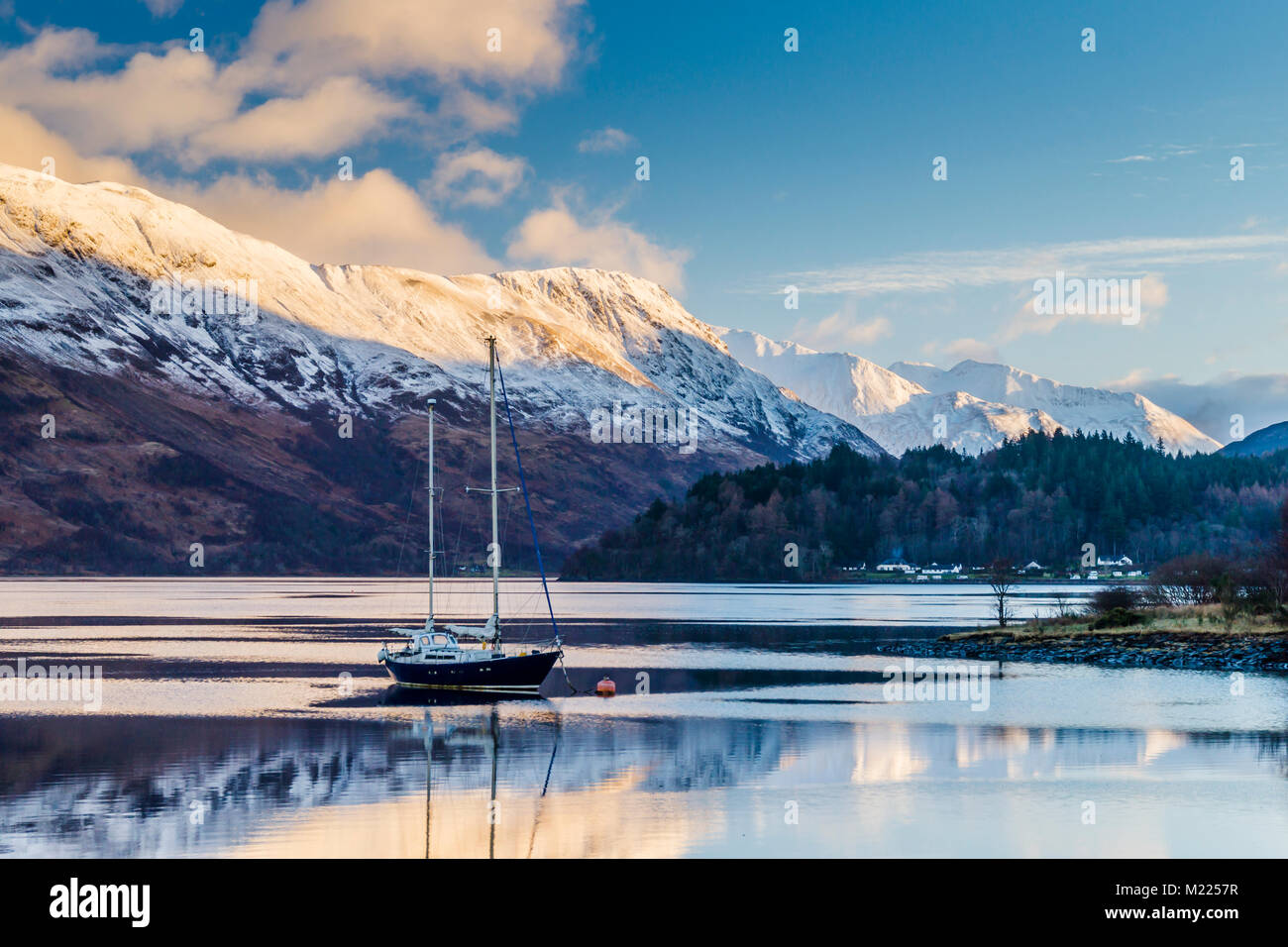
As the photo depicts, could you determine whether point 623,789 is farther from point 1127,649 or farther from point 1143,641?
point 1143,641

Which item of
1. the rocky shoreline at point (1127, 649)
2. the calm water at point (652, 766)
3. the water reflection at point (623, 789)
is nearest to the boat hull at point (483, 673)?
the calm water at point (652, 766)

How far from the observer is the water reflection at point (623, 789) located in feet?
103

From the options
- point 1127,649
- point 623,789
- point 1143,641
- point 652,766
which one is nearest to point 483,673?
point 652,766

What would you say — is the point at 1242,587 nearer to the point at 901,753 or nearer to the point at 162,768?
the point at 901,753

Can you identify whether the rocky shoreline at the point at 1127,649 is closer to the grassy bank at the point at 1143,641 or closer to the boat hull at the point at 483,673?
the grassy bank at the point at 1143,641

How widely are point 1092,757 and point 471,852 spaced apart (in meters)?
22.7

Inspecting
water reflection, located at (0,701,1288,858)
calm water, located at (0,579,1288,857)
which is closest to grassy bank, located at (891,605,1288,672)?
calm water, located at (0,579,1288,857)

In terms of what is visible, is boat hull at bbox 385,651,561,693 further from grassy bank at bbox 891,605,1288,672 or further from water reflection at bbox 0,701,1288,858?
grassy bank at bbox 891,605,1288,672

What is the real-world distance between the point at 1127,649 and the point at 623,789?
2082 inches

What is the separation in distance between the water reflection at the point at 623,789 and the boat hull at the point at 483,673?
971 centimetres

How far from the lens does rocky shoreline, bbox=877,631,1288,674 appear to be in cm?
7544

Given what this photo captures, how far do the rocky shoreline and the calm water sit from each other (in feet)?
17.3

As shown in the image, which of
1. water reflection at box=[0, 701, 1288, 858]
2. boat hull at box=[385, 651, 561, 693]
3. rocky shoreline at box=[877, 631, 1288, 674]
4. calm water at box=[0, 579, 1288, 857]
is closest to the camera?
water reflection at box=[0, 701, 1288, 858]
